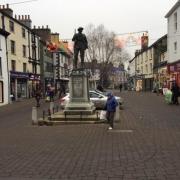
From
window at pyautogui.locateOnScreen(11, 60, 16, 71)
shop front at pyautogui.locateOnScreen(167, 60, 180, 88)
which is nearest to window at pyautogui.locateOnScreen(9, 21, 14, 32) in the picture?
window at pyautogui.locateOnScreen(11, 60, 16, 71)

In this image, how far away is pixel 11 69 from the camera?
44.3m

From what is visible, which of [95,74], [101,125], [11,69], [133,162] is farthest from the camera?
[95,74]

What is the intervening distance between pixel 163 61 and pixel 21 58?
24.5 metres

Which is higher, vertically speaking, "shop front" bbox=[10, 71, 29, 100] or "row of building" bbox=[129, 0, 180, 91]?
"row of building" bbox=[129, 0, 180, 91]

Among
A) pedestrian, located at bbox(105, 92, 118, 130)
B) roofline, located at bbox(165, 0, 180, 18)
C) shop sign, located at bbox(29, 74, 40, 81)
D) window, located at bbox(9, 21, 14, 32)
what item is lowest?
pedestrian, located at bbox(105, 92, 118, 130)

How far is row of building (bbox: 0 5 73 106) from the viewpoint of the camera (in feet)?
135

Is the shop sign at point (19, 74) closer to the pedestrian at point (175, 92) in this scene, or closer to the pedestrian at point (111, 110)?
the pedestrian at point (175, 92)

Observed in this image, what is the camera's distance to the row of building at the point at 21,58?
135ft

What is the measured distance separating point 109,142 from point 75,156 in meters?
2.46

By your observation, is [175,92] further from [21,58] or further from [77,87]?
[21,58]

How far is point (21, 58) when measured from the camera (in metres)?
48.5

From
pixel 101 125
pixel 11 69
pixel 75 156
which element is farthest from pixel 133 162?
pixel 11 69

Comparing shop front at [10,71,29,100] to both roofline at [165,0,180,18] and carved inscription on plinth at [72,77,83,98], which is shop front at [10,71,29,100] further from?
carved inscription on plinth at [72,77,83,98]

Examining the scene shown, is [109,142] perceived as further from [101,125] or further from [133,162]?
[101,125]
